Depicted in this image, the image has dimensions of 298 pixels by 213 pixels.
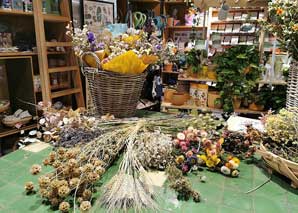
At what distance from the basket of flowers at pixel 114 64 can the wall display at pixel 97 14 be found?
5.38ft

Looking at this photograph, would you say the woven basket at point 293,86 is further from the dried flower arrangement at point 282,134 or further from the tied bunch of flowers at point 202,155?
the tied bunch of flowers at point 202,155

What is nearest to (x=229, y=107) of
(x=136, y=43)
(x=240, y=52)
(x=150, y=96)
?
(x=240, y=52)

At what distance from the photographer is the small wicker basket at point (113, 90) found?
1161mm

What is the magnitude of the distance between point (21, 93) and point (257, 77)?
2.14 metres

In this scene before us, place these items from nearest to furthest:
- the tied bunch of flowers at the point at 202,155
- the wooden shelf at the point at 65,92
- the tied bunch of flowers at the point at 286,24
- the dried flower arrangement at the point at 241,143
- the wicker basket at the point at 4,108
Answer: the tied bunch of flowers at the point at 202,155 → the dried flower arrangement at the point at 241,143 → the tied bunch of flowers at the point at 286,24 → the wicker basket at the point at 4,108 → the wooden shelf at the point at 65,92

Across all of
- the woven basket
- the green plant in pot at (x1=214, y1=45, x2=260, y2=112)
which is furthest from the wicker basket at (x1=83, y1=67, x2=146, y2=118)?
the green plant in pot at (x1=214, y1=45, x2=260, y2=112)

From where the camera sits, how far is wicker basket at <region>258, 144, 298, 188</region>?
71 cm

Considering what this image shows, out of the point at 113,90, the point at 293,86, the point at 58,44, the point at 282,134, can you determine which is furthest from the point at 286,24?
the point at 58,44

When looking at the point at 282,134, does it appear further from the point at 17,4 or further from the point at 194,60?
the point at 17,4

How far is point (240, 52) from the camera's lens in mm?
2043

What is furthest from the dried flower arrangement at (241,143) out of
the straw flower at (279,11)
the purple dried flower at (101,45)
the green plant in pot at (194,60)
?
the green plant in pot at (194,60)

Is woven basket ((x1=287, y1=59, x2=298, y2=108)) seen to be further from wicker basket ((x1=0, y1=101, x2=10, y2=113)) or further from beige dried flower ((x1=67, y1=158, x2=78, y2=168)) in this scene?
wicker basket ((x1=0, y1=101, x2=10, y2=113))

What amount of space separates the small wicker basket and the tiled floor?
44 cm

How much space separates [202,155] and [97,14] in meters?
2.43
